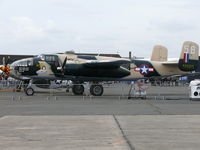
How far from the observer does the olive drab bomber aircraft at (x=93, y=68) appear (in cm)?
2359

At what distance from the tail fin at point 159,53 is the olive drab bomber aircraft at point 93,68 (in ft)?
→ 6.66

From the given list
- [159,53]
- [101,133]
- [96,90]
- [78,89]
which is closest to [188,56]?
[159,53]

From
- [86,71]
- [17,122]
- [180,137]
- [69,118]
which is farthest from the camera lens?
[86,71]

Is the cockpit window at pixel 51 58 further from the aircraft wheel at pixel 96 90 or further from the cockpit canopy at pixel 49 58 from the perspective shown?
the aircraft wheel at pixel 96 90

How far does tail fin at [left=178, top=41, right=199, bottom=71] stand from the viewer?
2511 cm

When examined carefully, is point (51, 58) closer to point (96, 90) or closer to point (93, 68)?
point (93, 68)

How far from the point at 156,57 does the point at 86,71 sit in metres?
7.19

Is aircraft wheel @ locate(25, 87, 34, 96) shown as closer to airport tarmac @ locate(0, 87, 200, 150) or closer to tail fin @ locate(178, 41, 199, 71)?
tail fin @ locate(178, 41, 199, 71)

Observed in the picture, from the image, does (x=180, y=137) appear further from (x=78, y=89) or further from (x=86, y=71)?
(x=78, y=89)

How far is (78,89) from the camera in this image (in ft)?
84.7

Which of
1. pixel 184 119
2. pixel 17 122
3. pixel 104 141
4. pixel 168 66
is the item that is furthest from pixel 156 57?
pixel 104 141

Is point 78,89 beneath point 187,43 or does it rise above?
beneath

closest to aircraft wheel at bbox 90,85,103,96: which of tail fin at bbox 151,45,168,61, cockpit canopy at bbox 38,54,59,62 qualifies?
cockpit canopy at bbox 38,54,59,62

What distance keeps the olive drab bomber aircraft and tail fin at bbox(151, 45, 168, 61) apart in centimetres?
203
